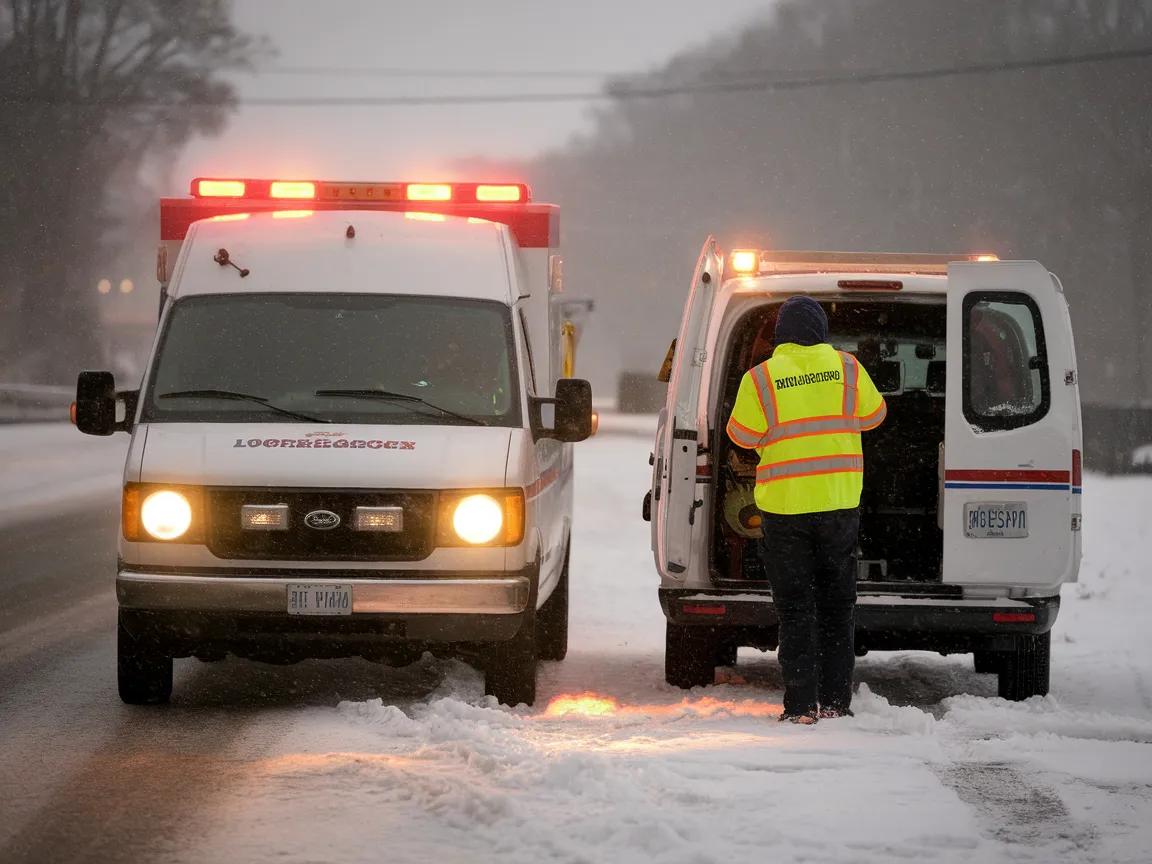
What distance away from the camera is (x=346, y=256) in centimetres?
883

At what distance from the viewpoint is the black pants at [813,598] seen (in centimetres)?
758

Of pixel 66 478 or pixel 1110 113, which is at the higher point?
pixel 1110 113

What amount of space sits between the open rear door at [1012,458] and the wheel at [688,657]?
1422 mm

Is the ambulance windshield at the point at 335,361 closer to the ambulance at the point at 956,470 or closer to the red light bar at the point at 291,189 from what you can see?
the ambulance at the point at 956,470

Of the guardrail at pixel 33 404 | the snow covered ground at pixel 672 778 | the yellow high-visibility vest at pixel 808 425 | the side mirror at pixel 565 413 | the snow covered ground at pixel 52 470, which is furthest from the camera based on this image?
the guardrail at pixel 33 404

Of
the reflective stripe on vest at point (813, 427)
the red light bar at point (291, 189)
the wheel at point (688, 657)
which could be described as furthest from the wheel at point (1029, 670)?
the red light bar at point (291, 189)

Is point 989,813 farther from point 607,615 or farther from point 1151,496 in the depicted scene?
point 1151,496

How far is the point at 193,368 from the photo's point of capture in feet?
27.6

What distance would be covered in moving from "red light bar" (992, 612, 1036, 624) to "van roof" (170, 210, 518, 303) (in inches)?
113

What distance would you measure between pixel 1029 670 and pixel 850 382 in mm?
2073

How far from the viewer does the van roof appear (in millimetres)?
8719

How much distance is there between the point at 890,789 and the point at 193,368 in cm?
419

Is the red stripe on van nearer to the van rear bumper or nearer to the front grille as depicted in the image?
the van rear bumper

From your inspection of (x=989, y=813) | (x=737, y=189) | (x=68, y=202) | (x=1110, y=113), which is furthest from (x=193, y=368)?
(x=737, y=189)
